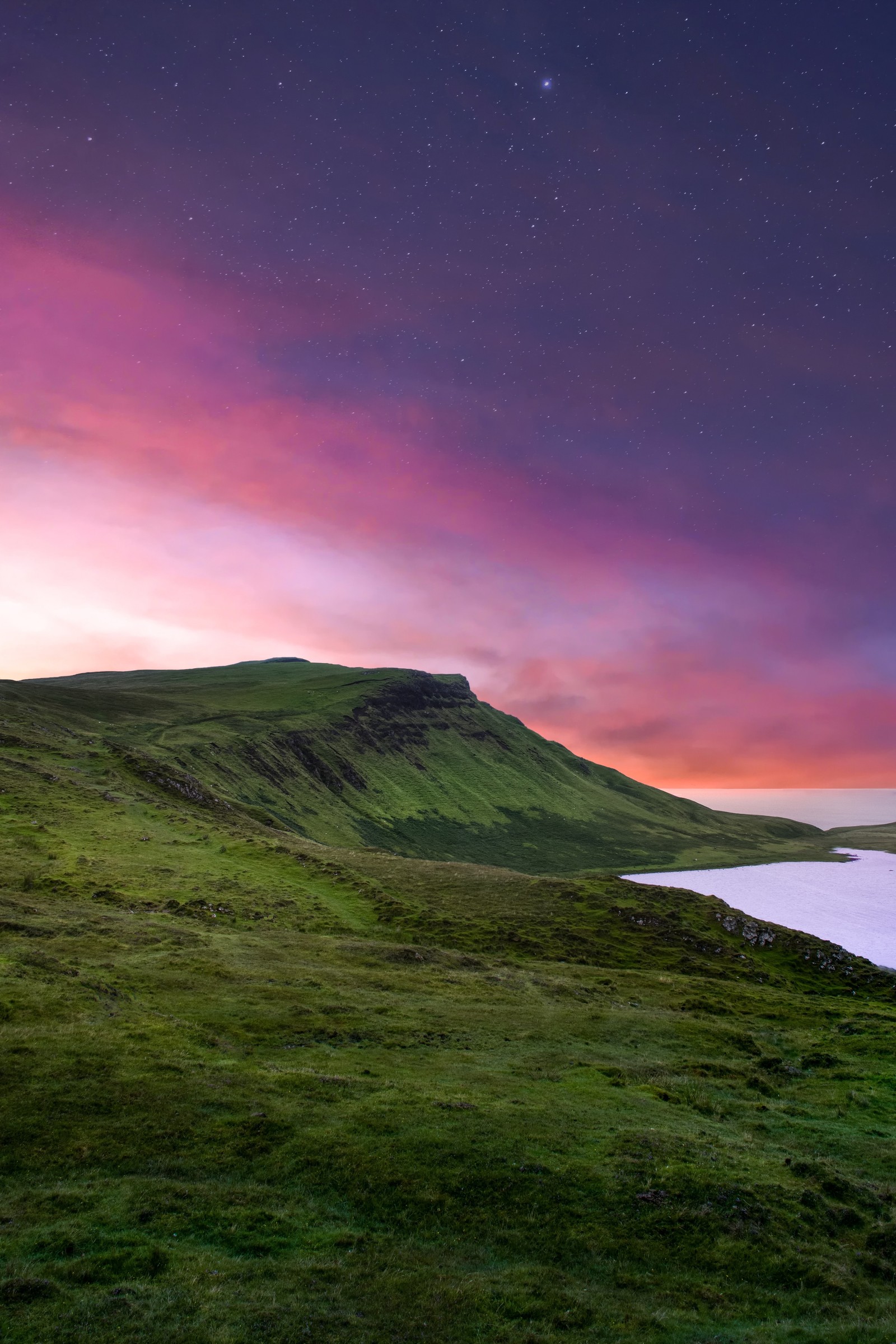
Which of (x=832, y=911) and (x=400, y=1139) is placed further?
(x=832, y=911)

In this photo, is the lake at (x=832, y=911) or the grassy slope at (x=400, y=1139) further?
the lake at (x=832, y=911)

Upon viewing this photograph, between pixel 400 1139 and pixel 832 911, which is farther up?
pixel 400 1139

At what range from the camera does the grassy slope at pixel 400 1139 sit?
1848 centimetres

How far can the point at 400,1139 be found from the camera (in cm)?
2719

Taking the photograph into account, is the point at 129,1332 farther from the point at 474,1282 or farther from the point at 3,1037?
the point at 3,1037

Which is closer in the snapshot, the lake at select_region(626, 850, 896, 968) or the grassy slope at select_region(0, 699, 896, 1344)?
the grassy slope at select_region(0, 699, 896, 1344)

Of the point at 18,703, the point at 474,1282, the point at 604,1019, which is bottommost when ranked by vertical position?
the point at 604,1019

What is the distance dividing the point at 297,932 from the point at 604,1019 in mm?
28225

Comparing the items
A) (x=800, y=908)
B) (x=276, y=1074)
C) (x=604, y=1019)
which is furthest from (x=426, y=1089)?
(x=800, y=908)

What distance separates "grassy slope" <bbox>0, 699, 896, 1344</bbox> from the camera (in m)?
18.5

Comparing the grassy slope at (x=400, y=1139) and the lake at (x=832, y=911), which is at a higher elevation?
the grassy slope at (x=400, y=1139)

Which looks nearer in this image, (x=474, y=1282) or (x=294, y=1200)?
(x=474, y=1282)

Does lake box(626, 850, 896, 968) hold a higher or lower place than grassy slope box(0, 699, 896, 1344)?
lower

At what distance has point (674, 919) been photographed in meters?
89.8
